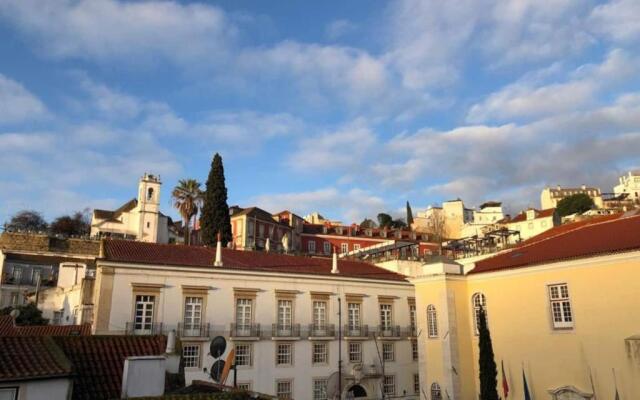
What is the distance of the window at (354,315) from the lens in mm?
34500

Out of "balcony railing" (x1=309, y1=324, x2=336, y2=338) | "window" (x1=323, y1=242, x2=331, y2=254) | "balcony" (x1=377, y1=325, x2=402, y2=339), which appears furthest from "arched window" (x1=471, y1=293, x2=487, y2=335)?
"window" (x1=323, y1=242, x2=331, y2=254)

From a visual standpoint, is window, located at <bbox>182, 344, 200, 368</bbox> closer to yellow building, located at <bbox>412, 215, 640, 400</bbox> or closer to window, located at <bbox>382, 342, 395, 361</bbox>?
yellow building, located at <bbox>412, 215, 640, 400</bbox>

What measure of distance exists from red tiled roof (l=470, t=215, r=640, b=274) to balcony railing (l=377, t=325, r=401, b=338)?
1034cm

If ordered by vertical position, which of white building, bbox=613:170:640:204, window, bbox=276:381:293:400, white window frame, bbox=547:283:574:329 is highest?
white building, bbox=613:170:640:204

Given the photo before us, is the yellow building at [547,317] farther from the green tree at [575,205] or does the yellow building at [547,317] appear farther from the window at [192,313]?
the green tree at [575,205]

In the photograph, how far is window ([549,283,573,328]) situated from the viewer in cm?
2256

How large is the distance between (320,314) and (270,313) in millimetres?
3885

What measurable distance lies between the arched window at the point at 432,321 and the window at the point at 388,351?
8.65 m

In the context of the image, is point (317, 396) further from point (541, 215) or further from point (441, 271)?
point (541, 215)

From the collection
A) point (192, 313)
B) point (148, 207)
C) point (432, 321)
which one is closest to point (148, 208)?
point (148, 207)

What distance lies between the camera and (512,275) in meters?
25.3

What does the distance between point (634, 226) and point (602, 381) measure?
23.7ft

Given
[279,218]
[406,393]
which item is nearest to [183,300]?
[406,393]

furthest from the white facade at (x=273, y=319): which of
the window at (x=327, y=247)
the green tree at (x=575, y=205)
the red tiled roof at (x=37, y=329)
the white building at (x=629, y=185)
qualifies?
the white building at (x=629, y=185)
